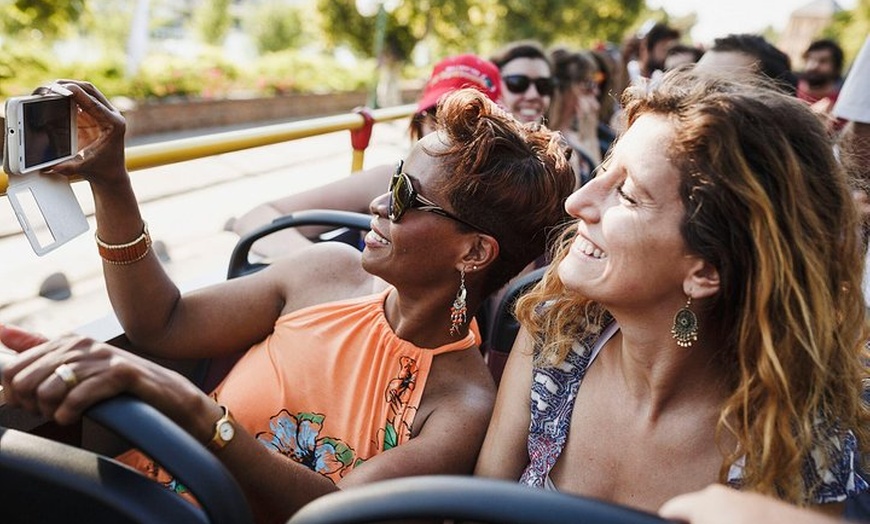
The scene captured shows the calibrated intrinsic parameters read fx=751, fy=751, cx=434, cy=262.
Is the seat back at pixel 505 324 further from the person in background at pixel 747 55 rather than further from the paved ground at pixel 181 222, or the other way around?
the person in background at pixel 747 55

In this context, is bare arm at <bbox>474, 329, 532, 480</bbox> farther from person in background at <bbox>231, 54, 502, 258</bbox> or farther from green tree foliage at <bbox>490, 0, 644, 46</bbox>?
green tree foliage at <bbox>490, 0, 644, 46</bbox>

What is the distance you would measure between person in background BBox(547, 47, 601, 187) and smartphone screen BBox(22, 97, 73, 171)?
358 centimetres

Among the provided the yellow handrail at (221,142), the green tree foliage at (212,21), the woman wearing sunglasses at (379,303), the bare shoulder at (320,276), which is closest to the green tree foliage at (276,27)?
the green tree foliage at (212,21)

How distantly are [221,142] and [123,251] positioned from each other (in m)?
0.67

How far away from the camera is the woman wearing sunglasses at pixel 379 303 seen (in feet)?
5.43

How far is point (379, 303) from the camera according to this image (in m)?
1.86

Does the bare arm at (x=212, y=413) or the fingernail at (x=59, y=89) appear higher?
the fingernail at (x=59, y=89)

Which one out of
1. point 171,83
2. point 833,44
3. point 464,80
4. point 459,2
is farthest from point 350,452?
point 459,2

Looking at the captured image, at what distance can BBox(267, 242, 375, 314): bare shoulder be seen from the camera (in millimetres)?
1912

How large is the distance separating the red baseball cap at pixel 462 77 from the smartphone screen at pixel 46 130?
213 centimetres

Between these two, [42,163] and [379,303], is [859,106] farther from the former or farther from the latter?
[42,163]

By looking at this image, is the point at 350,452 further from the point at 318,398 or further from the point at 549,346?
the point at 549,346

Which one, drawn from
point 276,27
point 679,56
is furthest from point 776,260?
point 276,27

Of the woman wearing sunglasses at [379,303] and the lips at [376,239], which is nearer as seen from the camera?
the woman wearing sunglasses at [379,303]
